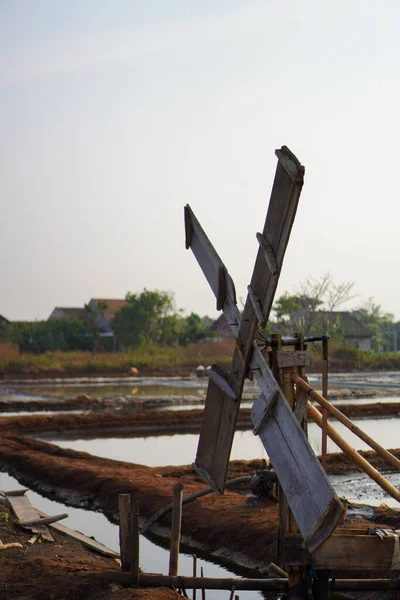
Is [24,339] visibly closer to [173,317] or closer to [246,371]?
[173,317]

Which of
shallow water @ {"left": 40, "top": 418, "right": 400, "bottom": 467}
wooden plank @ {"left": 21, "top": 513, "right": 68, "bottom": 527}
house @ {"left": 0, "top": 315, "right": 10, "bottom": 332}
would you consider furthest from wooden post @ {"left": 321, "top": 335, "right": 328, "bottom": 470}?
house @ {"left": 0, "top": 315, "right": 10, "bottom": 332}

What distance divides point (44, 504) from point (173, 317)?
5044 centimetres

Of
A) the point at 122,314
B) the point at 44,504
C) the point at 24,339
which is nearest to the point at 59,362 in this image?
the point at 24,339

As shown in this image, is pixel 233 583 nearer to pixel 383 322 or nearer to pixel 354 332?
pixel 354 332

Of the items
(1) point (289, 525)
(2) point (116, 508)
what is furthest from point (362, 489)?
(1) point (289, 525)

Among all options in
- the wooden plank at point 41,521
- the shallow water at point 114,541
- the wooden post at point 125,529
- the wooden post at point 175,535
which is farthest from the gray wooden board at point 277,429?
the wooden plank at point 41,521

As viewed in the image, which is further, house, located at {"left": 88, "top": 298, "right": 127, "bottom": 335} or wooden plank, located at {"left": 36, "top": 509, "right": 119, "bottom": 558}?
house, located at {"left": 88, "top": 298, "right": 127, "bottom": 335}

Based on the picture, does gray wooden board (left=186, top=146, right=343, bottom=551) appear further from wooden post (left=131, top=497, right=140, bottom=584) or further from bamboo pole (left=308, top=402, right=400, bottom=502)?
wooden post (left=131, top=497, right=140, bottom=584)

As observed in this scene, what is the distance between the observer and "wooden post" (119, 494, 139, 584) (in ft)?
22.0

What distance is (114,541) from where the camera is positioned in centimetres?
1062

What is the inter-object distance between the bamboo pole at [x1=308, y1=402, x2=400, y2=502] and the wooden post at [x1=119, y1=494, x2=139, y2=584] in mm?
1607

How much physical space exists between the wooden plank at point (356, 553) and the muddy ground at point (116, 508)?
136cm

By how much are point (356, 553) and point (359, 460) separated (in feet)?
1.99

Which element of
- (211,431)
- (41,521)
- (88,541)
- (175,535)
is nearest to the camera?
(211,431)
